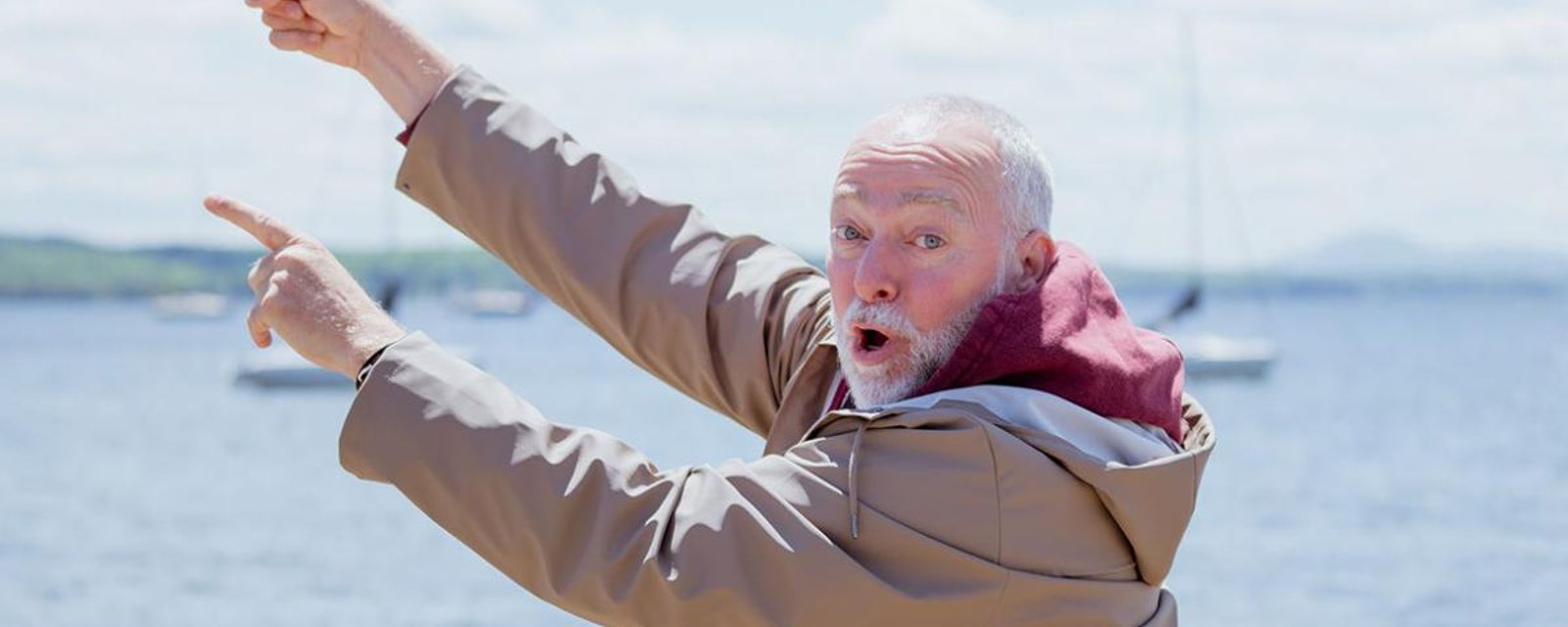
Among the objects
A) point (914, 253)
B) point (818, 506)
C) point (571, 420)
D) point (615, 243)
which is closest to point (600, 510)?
point (818, 506)

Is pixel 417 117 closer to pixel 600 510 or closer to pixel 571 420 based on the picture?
pixel 600 510

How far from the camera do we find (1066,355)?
2.29m

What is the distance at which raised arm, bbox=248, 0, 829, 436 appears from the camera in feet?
9.39

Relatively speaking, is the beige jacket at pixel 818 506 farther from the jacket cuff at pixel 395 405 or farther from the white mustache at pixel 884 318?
the white mustache at pixel 884 318

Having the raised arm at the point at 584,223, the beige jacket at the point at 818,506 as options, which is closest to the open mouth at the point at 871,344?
the beige jacket at the point at 818,506

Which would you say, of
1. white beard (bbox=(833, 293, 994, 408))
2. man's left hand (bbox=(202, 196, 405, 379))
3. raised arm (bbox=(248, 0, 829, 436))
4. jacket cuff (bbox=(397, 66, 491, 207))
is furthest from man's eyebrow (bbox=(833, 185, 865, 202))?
jacket cuff (bbox=(397, 66, 491, 207))

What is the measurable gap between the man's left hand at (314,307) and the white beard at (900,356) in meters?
0.53

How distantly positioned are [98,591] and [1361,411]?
28.8 m

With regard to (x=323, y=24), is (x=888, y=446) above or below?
below

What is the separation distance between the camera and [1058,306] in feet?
7.61

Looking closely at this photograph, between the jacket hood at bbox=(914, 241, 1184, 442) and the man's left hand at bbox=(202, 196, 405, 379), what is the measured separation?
65 cm

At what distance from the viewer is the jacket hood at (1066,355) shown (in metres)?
2.29

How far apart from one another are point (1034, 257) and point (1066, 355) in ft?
0.65

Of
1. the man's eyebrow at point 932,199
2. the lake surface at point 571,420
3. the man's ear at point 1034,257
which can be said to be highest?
the man's eyebrow at point 932,199
